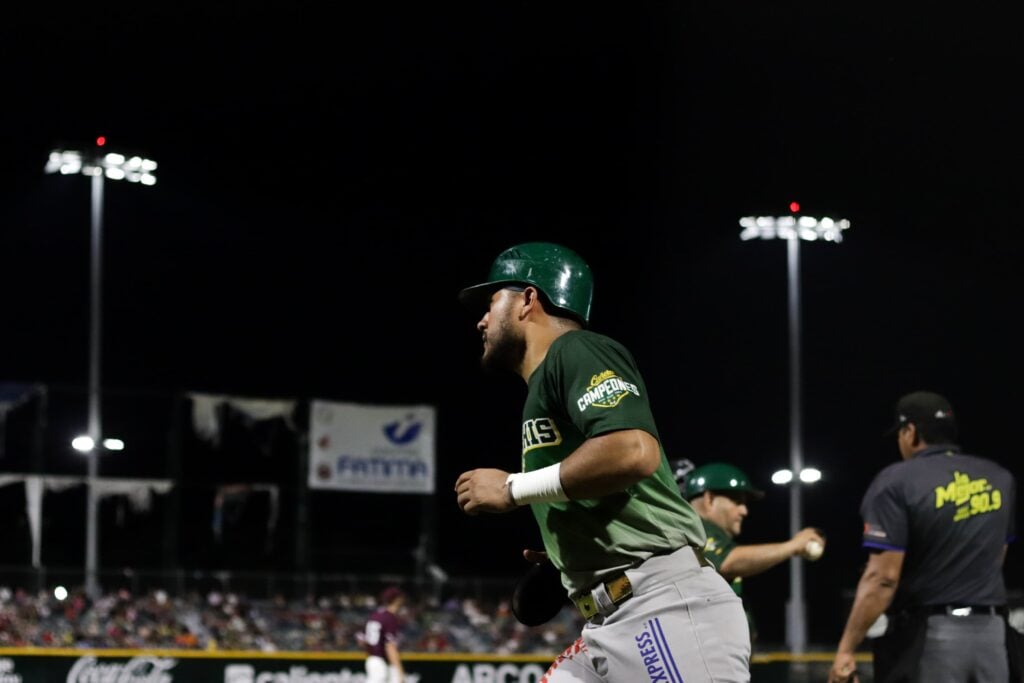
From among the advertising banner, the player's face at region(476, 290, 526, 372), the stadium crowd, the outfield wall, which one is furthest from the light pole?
the player's face at region(476, 290, 526, 372)

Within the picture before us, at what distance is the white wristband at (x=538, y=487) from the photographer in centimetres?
474

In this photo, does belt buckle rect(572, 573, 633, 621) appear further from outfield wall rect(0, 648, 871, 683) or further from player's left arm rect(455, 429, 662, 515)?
outfield wall rect(0, 648, 871, 683)

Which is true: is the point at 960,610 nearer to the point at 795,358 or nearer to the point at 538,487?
the point at 538,487

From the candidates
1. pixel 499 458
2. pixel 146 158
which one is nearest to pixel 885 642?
pixel 146 158

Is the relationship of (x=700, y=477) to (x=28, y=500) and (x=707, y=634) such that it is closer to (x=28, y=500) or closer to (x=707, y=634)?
(x=707, y=634)

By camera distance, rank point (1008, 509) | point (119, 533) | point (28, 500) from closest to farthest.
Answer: point (1008, 509)
point (28, 500)
point (119, 533)

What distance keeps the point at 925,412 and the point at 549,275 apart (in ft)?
9.21

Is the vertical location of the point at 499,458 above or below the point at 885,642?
above

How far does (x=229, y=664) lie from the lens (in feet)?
59.8

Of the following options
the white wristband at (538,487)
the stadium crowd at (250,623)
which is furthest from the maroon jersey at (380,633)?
the white wristband at (538,487)

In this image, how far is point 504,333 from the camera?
206 inches

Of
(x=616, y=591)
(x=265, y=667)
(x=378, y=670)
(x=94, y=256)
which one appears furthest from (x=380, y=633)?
(x=94, y=256)

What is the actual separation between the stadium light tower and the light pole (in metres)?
13.7

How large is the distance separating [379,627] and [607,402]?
14187 mm
